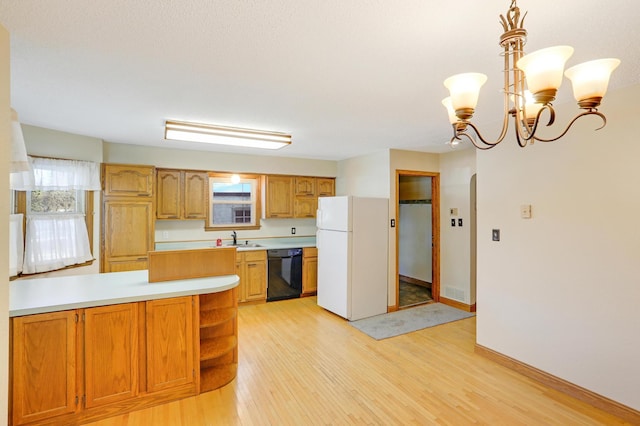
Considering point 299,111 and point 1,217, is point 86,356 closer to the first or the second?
point 1,217

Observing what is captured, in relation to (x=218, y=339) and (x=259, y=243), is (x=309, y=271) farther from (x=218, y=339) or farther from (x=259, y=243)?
(x=218, y=339)

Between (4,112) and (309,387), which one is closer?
(4,112)

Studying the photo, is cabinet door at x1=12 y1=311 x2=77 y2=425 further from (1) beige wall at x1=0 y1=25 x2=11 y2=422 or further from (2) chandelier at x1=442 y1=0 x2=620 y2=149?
(2) chandelier at x1=442 y1=0 x2=620 y2=149

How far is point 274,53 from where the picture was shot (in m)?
1.77

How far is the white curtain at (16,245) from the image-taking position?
3.01 metres

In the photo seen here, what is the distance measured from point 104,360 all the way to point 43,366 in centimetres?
33

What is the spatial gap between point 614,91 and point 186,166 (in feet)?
15.3

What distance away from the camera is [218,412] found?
90.4 inches

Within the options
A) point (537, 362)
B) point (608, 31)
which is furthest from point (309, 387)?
point (608, 31)

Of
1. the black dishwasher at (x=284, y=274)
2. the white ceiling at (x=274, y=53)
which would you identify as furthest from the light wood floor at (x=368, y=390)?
the white ceiling at (x=274, y=53)

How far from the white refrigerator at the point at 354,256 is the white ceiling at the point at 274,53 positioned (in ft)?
5.14

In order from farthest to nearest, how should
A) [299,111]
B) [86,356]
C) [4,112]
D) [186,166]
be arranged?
[186,166], [299,111], [86,356], [4,112]

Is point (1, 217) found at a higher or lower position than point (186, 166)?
lower

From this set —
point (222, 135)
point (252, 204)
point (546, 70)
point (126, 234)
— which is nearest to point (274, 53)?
point (546, 70)
